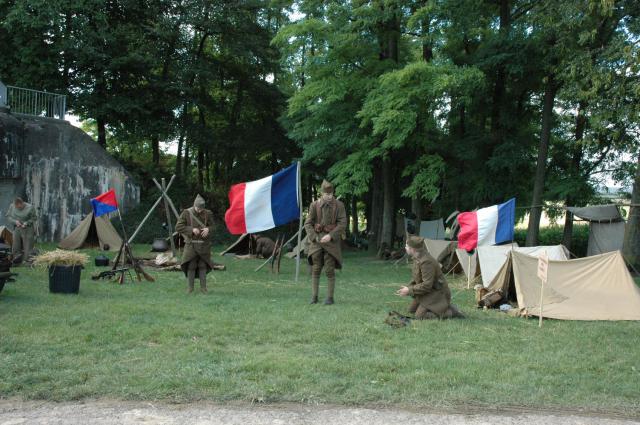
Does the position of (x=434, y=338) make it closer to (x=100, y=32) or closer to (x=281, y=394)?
(x=281, y=394)

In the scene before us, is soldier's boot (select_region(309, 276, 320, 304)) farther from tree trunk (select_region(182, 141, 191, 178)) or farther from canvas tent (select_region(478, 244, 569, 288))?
tree trunk (select_region(182, 141, 191, 178))

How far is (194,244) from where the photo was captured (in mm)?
10398

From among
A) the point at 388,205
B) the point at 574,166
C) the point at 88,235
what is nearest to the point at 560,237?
the point at 574,166

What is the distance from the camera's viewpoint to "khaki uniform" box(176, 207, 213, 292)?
34.2ft

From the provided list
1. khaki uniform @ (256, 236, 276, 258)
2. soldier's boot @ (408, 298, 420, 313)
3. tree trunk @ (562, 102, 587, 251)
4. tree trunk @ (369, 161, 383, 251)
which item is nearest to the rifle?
soldier's boot @ (408, 298, 420, 313)

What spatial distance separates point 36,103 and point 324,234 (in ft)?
57.2

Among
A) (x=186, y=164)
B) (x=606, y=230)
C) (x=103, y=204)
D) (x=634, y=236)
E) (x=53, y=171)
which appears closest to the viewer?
(x=103, y=204)

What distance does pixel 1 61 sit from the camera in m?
24.9

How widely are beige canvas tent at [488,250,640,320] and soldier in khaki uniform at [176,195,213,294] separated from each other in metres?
5.08

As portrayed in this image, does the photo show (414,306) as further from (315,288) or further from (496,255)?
(496,255)

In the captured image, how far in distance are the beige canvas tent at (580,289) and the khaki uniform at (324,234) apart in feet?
9.36

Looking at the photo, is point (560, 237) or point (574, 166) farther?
point (560, 237)

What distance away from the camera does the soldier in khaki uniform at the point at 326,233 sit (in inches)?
371

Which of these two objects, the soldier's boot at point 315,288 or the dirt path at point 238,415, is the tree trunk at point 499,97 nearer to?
the soldier's boot at point 315,288
